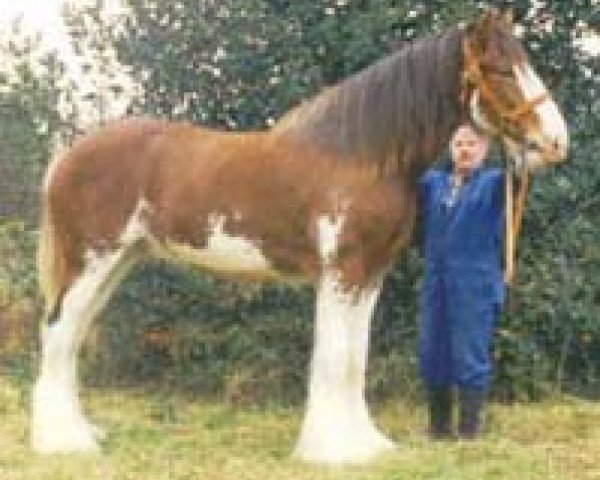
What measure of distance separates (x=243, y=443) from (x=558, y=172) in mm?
2363

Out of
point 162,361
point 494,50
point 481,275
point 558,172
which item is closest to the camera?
point 494,50

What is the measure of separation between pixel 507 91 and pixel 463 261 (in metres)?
0.80

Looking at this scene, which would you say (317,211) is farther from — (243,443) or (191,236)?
(243,443)

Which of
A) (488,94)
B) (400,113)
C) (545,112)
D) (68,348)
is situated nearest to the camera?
(545,112)

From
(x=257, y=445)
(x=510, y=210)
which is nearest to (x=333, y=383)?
(x=257, y=445)

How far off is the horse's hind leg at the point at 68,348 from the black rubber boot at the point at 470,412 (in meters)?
1.62

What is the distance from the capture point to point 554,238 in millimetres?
7086

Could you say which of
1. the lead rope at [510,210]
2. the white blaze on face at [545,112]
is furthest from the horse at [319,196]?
the lead rope at [510,210]

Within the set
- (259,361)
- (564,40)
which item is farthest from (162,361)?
(564,40)

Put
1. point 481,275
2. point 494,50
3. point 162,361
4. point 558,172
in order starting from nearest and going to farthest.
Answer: point 494,50 < point 481,275 < point 558,172 < point 162,361

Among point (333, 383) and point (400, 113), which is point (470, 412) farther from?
point (400, 113)

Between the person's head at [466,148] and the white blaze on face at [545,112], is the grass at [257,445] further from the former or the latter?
the white blaze on face at [545,112]

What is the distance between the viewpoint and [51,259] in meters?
5.87

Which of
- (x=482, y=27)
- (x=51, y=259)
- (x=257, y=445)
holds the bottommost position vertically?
(x=257, y=445)
